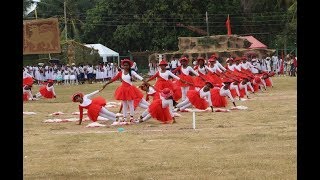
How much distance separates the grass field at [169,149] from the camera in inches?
321

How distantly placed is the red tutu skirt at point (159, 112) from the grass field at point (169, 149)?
20cm

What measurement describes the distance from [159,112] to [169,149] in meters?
4.76

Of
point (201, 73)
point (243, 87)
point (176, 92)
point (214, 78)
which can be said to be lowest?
point (176, 92)

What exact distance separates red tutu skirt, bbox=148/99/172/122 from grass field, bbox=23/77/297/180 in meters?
0.20

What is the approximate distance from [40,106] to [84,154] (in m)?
13.7

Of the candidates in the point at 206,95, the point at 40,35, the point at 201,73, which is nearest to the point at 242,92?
the point at 201,73

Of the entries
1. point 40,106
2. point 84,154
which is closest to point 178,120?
point 84,154

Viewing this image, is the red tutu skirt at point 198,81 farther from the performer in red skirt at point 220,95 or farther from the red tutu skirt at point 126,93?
the red tutu skirt at point 126,93

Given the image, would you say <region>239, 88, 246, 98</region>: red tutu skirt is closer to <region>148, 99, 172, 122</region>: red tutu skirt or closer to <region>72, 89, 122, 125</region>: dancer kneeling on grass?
<region>148, 99, 172, 122</region>: red tutu skirt

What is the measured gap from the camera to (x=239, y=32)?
57594mm

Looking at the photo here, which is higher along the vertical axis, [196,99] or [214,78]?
[214,78]

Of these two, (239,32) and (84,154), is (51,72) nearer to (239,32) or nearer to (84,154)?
(239,32)

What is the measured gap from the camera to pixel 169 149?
10336 mm

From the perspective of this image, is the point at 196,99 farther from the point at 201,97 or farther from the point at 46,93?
the point at 46,93
